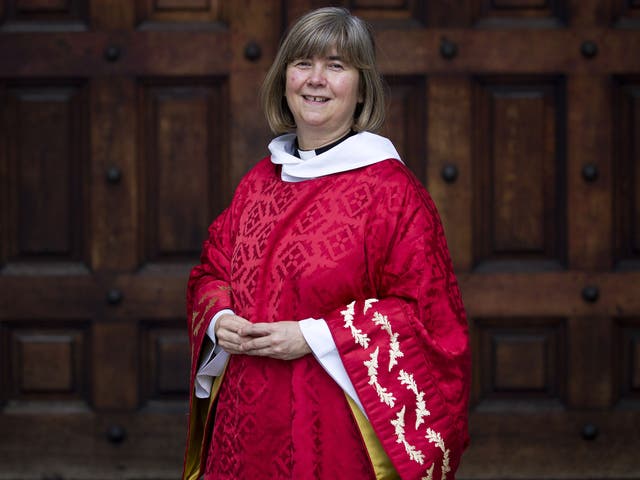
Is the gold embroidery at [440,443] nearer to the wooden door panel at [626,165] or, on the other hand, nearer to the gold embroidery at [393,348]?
the gold embroidery at [393,348]

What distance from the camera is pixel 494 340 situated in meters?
3.76

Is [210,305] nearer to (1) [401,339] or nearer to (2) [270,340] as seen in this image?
(2) [270,340]

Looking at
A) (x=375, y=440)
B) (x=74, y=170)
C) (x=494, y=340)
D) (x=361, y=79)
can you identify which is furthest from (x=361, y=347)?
(x=74, y=170)

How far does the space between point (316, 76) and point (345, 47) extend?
0.08 metres

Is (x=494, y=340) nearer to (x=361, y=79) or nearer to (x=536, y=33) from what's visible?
(x=536, y=33)

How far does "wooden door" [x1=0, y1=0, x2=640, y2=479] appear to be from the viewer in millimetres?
3742

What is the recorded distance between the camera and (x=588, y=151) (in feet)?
12.3

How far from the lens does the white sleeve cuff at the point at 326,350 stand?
2428mm

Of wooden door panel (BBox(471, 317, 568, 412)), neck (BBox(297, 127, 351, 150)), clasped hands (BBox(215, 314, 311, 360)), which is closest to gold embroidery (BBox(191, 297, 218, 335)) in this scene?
clasped hands (BBox(215, 314, 311, 360))

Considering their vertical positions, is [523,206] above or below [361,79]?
below

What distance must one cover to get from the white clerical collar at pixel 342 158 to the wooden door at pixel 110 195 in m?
1.18

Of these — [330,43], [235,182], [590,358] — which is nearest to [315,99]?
[330,43]

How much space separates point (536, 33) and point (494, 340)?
950 millimetres

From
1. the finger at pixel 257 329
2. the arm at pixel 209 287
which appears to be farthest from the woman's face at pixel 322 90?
the finger at pixel 257 329
